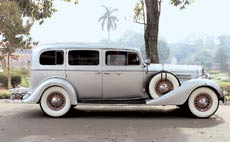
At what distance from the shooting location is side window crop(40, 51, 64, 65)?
799 cm

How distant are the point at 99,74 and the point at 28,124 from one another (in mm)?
1960

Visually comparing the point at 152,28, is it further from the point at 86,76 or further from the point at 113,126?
the point at 113,126

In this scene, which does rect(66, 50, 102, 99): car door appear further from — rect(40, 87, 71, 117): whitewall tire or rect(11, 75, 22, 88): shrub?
rect(11, 75, 22, 88): shrub

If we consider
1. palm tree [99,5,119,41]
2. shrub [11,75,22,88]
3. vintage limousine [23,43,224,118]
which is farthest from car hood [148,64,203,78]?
palm tree [99,5,119,41]

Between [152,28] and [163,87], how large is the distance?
3578 millimetres

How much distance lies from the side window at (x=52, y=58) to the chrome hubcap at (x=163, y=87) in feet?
7.48

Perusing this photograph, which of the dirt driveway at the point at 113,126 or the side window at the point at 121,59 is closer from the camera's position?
the dirt driveway at the point at 113,126

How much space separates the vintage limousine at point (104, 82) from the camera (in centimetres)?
771

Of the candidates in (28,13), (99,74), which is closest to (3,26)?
(28,13)

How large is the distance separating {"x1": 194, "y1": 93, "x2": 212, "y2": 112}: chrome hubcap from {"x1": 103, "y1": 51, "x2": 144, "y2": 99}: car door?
1245 millimetres

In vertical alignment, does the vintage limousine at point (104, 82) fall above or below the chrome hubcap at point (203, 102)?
above

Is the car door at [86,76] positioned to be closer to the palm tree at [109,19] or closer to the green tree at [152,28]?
the green tree at [152,28]

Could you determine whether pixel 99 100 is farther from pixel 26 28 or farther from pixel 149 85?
pixel 26 28

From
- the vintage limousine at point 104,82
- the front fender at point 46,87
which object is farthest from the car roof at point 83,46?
the front fender at point 46,87
